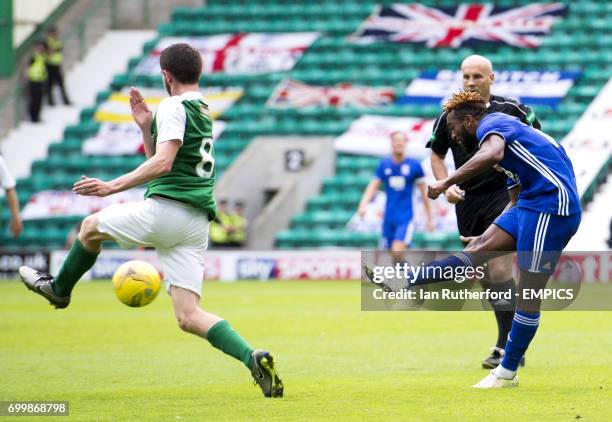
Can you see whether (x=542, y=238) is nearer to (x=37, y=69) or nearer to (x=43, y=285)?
(x=43, y=285)

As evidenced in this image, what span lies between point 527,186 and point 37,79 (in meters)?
22.6

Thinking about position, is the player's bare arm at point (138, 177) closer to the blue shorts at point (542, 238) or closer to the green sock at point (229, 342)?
the green sock at point (229, 342)

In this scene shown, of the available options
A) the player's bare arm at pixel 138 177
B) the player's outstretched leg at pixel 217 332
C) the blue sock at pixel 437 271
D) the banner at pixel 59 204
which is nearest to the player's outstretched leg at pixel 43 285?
the player's outstretched leg at pixel 217 332

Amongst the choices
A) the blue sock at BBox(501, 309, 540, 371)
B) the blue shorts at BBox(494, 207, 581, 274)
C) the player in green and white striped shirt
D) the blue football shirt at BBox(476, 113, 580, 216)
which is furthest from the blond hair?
the player in green and white striped shirt

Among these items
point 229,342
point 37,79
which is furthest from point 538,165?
point 37,79

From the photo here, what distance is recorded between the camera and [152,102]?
28484 mm

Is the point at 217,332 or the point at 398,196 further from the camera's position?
the point at 398,196

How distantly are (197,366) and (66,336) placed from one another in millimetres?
3341

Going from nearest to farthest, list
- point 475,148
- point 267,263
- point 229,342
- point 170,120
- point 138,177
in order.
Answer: point 138,177 < point 170,120 < point 229,342 < point 475,148 < point 267,263

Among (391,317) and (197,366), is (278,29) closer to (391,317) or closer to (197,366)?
(391,317)

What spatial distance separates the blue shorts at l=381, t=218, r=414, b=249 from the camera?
61.0 feet

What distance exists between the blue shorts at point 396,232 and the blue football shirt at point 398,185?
50 millimetres

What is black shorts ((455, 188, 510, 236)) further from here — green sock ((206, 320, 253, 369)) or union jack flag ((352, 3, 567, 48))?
union jack flag ((352, 3, 567, 48))

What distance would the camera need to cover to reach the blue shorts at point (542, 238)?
793 centimetres
